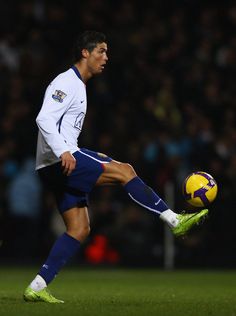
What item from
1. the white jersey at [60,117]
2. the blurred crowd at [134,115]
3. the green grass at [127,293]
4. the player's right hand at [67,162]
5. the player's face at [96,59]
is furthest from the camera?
the blurred crowd at [134,115]

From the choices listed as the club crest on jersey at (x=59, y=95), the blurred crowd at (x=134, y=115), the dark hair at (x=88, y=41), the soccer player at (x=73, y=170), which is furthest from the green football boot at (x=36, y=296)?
the blurred crowd at (x=134, y=115)

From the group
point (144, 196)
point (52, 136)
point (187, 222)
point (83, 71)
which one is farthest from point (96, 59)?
point (187, 222)

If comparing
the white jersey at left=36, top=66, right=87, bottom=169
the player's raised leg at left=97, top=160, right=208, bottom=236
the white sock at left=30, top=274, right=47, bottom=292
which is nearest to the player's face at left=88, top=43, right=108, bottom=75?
the white jersey at left=36, top=66, right=87, bottom=169

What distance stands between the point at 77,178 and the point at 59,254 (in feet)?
2.07

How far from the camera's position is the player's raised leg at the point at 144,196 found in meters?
7.76

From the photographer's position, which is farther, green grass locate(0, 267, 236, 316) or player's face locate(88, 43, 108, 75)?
player's face locate(88, 43, 108, 75)

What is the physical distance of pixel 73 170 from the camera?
310 inches

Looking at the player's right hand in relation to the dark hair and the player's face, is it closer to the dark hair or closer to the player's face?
the player's face

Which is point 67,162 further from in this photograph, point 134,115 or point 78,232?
point 134,115

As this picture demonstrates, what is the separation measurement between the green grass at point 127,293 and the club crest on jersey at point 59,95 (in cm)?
159

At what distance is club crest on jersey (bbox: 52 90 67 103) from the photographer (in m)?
7.82

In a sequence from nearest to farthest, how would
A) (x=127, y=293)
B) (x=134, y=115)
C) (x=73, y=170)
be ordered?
(x=73, y=170), (x=127, y=293), (x=134, y=115)

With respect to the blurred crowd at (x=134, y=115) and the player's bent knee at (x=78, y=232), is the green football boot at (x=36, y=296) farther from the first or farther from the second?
the blurred crowd at (x=134, y=115)

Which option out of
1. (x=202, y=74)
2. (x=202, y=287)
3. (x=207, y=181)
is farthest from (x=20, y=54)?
(x=207, y=181)
